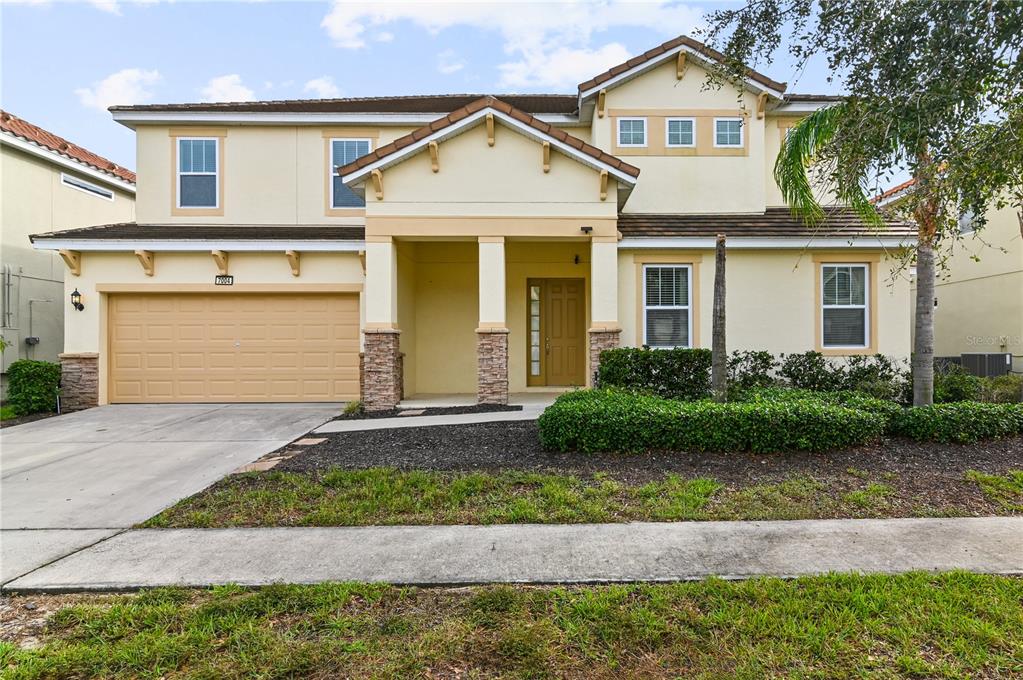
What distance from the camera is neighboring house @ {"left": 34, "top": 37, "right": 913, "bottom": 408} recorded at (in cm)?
1047

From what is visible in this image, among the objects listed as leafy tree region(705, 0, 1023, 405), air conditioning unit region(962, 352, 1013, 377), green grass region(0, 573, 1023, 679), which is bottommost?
green grass region(0, 573, 1023, 679)

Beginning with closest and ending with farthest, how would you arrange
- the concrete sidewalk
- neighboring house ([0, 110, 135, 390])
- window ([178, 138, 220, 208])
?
the concrete sidewalk → neighboring house ([0, 110, 135, 390]) → window ([178, 138, 220, 208])

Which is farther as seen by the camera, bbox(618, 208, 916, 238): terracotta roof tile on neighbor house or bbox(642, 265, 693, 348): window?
bbox(642, 265, 693, 348): window

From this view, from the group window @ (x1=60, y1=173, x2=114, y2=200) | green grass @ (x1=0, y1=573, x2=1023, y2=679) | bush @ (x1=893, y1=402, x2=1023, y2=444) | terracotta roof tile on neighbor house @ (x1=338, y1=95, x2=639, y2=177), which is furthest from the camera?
window @ (x1=60, y1=173, x2=114, y2=200)

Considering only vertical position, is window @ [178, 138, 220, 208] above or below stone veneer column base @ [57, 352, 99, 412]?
above

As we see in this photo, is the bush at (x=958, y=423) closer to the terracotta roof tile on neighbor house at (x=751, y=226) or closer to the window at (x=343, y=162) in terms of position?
the terracotta roof tile on neighbor house at (x=751, y=226)

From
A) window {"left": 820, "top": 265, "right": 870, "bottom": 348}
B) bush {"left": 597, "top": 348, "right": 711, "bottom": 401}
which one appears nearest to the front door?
bush {"left": 597, "top": 348, "right": 711, "bottom": 401}

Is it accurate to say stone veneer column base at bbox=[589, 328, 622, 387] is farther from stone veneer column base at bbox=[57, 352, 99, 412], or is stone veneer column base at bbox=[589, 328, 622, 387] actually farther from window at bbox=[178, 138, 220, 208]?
stone veneer column base at bbox=[57, 352, 99, 412]

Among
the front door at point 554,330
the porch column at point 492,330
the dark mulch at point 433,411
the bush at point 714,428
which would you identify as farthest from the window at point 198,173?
the bush at point 714,428

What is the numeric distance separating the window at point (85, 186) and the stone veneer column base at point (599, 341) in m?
14.3

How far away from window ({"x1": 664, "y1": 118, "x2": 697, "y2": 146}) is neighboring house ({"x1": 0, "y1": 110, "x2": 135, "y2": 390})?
14059mm

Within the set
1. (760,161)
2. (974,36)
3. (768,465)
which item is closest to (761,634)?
(768,465)

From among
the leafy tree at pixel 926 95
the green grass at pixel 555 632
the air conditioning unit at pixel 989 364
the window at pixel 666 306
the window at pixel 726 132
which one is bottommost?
the green grass at pixel 555 632

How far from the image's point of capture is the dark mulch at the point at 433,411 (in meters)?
9.73
